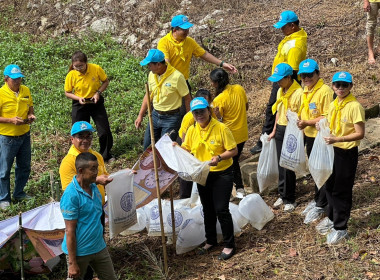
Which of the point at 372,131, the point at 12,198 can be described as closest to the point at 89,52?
the point at 12,198

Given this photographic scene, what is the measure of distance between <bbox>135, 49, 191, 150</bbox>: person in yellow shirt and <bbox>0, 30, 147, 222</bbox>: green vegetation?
6.07 ft

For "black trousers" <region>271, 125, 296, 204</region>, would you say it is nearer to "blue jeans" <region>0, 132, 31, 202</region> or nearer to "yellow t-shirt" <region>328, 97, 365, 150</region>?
"yellow t-shirt" <region>328, 97, 365, 150</region>

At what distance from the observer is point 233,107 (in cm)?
732

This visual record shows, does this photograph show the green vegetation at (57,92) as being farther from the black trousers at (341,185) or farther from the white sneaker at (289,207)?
the black trousers at (341,185)

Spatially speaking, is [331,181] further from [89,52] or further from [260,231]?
[89,52]

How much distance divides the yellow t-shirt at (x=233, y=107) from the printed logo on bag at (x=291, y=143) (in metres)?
0.85

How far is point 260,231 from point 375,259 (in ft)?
4.87

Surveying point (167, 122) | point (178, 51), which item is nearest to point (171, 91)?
point (167, 122)

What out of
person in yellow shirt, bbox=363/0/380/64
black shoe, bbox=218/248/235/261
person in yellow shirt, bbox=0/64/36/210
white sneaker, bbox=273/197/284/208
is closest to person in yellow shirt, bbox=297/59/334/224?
white sneaker, bbox=273/197/284/208

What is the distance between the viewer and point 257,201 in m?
6.89

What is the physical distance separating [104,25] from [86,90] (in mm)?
5142

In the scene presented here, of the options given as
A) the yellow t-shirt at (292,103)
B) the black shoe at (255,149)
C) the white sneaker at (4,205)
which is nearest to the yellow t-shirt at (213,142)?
the yellow t-shirt at (292,103)

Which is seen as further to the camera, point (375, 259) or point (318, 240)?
point (318, 240)

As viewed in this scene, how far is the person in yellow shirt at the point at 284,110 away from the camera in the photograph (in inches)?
263
